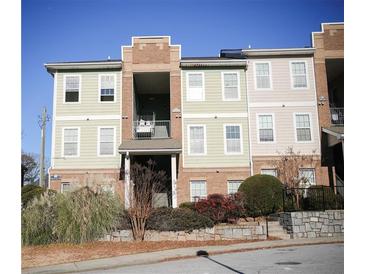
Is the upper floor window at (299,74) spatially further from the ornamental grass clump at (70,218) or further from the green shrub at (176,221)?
the ornamental grass clump at (70,218)

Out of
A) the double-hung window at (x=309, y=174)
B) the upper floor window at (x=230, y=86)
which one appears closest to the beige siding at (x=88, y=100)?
the upper floor window at (x=230, y=86)

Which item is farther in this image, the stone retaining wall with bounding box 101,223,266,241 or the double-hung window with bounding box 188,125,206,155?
the double-hung window with bounding box 188,125,206,155

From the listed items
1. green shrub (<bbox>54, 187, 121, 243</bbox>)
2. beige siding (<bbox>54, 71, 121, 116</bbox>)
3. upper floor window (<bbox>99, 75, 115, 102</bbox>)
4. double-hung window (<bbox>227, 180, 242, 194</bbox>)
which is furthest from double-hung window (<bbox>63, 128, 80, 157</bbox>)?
double-hung window (<bbox>227, 180, 242, 194</bbox>)

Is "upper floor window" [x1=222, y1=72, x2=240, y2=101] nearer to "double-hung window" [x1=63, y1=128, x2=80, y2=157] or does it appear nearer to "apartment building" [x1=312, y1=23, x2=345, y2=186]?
"apartment building" [x1=312, y1=23, x2=345, y2=186]

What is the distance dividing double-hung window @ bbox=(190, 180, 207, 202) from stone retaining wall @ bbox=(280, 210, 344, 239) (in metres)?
5.63

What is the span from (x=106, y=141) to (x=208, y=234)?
8.05 metres

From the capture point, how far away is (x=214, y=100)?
60.0 ft

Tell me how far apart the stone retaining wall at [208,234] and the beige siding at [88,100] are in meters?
7.96

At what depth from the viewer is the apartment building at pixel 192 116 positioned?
1742 centimetres

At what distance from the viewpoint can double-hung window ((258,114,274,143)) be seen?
1784 centimetres

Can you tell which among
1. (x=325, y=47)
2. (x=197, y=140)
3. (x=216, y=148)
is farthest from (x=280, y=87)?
(x=197, y=140)

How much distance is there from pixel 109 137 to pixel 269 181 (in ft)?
26.4

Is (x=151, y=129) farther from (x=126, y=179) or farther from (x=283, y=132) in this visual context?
(x=283, y=132)

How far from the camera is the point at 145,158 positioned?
1819 cm
